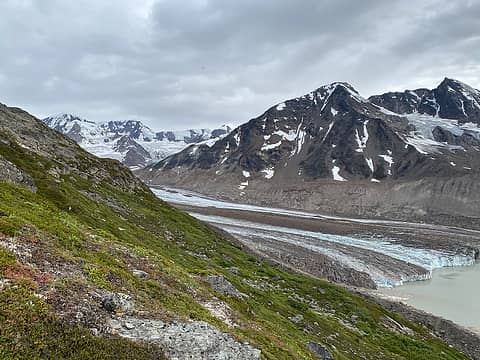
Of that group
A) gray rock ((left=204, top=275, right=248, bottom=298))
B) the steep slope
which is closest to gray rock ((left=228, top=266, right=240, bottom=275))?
the steep slope

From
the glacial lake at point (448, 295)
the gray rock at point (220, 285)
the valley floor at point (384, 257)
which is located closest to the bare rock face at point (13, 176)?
the gray rock at point (220, 285)

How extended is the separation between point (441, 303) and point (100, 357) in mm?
82536

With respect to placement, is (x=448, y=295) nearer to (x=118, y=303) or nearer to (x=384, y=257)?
(x=384, y=257)

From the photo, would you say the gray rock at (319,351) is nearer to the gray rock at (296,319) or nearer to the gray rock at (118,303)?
the gray rock at (296,319)

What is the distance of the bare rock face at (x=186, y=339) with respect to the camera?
1309 centimetres

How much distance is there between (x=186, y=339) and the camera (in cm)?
1395

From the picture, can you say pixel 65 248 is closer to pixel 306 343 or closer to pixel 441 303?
pixel 306 343

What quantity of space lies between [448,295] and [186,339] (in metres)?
87.1

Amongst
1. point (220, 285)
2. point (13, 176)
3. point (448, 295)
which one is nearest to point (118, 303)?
point (220, 285)

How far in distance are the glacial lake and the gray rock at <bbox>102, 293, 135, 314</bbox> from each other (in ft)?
212

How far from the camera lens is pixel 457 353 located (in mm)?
43219

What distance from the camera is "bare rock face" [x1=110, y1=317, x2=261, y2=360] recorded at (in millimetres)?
13094

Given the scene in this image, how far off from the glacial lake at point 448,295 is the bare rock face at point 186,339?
6172cm

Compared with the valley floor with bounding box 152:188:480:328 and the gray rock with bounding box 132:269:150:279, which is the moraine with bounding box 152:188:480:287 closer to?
Result: the valley floor with bounding box 152:188:480:328
